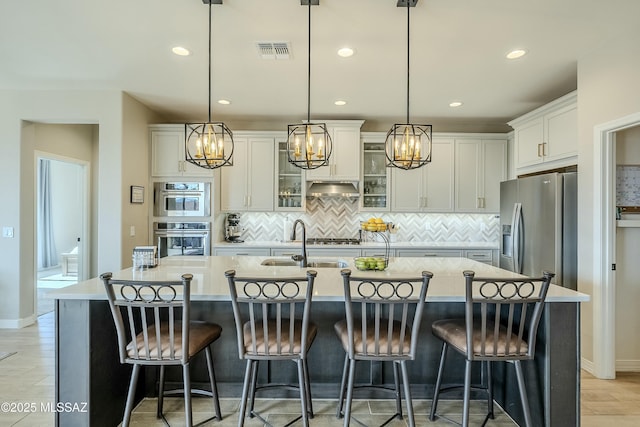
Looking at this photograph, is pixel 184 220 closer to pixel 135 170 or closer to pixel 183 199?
pixel 183 199

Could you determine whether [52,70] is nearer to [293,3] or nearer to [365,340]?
[293,3]

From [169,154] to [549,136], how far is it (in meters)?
4.63

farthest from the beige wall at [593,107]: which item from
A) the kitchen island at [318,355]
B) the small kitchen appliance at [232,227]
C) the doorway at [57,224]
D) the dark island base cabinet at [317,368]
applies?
the doorway at [57,224]

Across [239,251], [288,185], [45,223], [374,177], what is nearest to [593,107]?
[374,177]

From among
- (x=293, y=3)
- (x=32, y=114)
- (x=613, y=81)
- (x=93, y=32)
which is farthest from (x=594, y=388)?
(x=32, y=114)

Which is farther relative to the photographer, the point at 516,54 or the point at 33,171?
the point at 33,171

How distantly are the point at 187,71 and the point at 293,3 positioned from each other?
1.60m

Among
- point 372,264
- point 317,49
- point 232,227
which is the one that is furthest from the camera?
point 232,227

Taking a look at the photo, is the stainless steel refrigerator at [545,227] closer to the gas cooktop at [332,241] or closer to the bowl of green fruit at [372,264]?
the bowl of green fruit at [372,264]

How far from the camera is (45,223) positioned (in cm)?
720

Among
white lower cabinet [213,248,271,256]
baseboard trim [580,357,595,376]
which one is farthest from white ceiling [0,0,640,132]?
baseboard trim [580,357,595,376]

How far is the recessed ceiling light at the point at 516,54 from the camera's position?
9.79 feet

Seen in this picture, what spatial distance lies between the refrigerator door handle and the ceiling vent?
9.35ft

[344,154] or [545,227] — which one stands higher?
[344,154]
